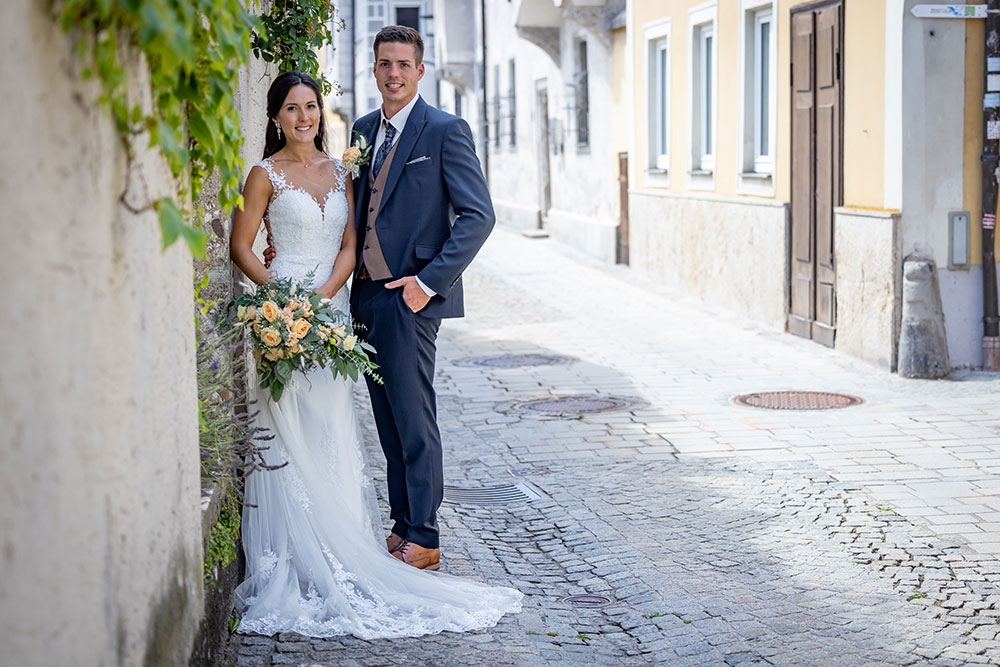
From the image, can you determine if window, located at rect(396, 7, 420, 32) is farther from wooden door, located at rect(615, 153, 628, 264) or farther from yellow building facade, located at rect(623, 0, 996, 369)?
yellow building facade, located at rect(623, 0, 996, 369)

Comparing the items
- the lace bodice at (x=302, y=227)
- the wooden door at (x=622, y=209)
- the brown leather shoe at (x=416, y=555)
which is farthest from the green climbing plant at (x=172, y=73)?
the wooden door at (x=622, y=209)

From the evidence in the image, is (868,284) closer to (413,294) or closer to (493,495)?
(493,495)

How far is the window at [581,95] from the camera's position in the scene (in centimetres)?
2266

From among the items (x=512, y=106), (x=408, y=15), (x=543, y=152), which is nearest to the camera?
(x=543, y=152)

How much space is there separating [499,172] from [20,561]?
29439 mm

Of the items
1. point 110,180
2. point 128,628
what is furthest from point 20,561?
point 110,180

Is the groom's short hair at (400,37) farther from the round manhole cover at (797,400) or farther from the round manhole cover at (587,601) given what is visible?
the round manhole cover at (797,400)

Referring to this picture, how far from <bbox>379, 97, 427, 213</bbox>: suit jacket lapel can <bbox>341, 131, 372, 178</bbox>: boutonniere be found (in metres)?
0.14

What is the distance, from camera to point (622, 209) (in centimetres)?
2008

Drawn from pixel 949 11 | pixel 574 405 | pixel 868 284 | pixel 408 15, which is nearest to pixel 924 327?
pixel 868 284

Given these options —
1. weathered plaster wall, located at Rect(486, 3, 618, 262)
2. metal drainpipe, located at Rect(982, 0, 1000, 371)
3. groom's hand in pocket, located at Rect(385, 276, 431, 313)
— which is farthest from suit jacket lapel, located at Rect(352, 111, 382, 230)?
weathered plaster wall, located at Rect(486, 3, 618, 262)

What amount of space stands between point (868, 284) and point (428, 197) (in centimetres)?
604

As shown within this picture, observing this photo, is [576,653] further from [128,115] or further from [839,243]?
[839,243]

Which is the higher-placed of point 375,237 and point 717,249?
point 375,237
